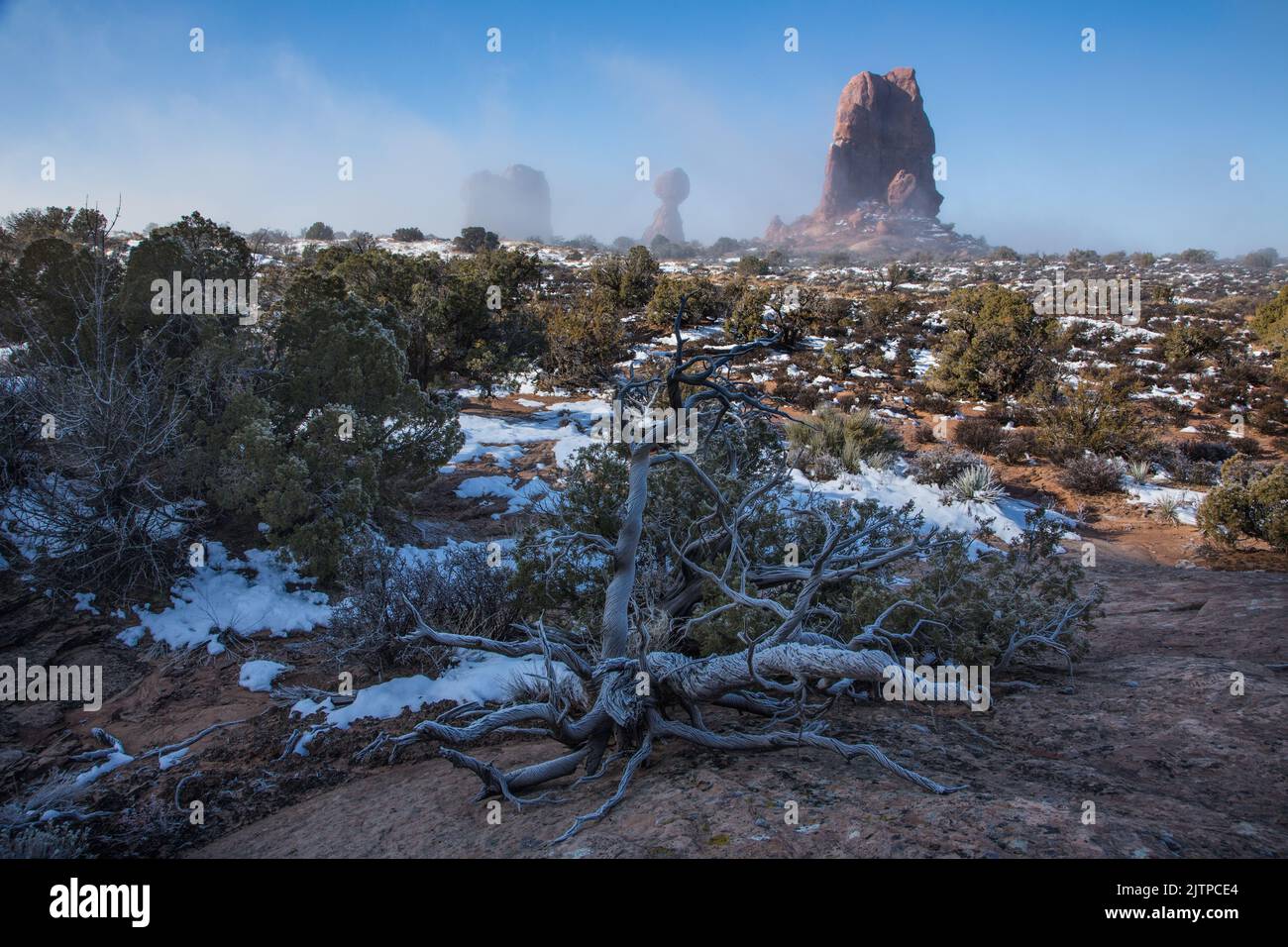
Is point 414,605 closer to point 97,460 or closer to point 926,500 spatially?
point 97,460

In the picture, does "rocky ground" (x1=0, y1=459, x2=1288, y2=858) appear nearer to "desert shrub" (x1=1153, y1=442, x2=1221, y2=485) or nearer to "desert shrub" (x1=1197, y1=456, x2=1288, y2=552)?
"desert shrub" (x1=1197, y1=456, x2=1288, y2=552)

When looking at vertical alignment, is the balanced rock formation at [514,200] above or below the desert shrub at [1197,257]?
above

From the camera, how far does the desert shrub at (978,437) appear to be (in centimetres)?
1245

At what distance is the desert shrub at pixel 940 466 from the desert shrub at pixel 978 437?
47.4 inches

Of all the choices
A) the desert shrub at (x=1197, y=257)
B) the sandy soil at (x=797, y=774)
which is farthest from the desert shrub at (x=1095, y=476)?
the desert shrub at (x=1197, y=257)

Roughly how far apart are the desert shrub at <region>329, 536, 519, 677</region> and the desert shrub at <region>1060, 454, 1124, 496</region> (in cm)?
983

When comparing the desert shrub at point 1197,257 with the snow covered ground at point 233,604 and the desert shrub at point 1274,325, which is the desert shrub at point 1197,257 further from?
the snow covered ground at point 233,604

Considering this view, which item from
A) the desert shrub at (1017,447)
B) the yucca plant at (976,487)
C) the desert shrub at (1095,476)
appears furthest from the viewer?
the desert shrub at (1017,447)

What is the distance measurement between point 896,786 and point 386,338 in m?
7.41

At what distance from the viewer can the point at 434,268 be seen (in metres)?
17.2

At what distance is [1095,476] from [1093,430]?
1641mm

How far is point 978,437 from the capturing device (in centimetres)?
1255

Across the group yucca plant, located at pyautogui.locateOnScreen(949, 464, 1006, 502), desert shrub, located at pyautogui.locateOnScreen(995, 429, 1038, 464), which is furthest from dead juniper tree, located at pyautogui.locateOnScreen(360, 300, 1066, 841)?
desert shrub, located at pyautogui.locateOnScreen(995, 429, 1038, 464)
